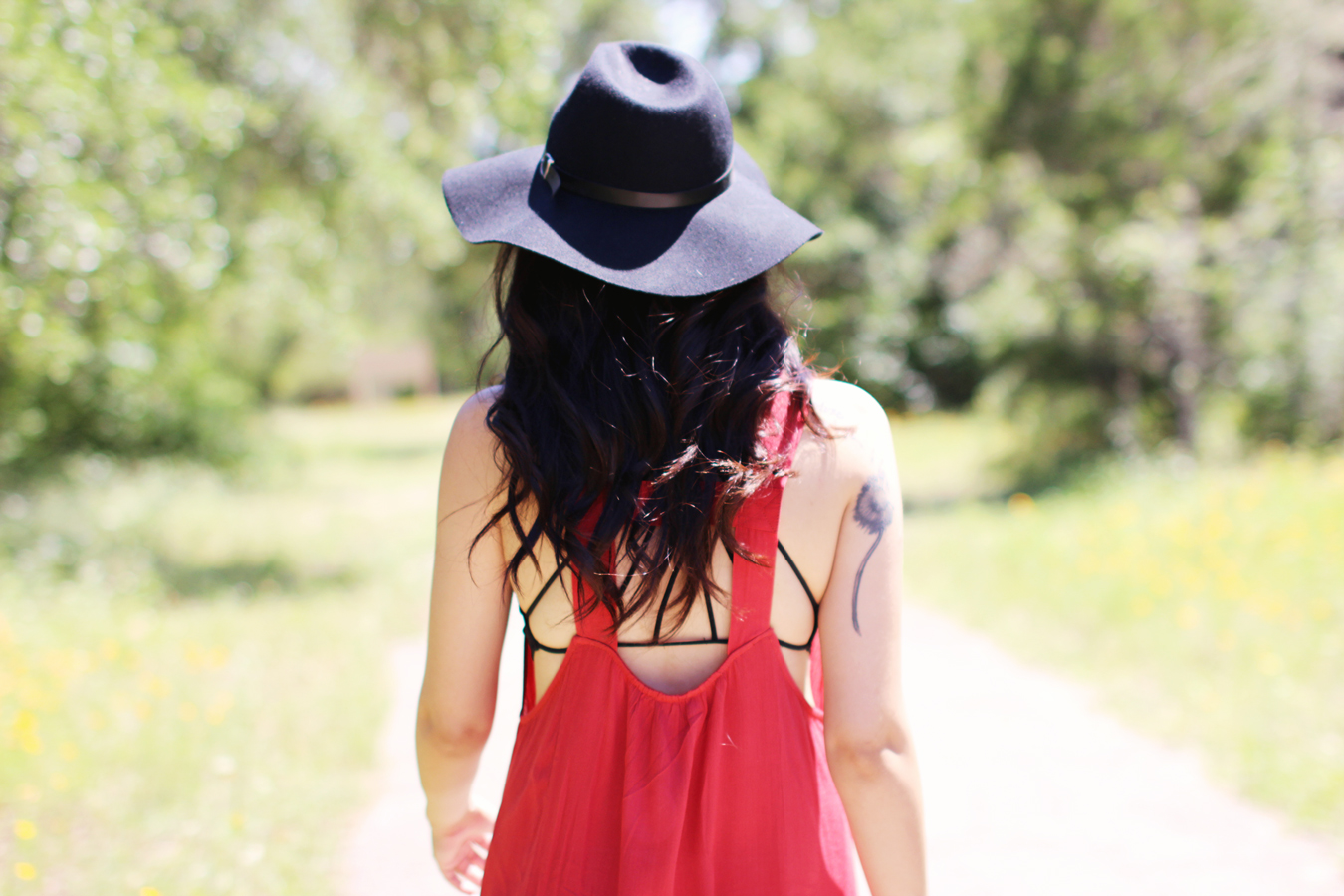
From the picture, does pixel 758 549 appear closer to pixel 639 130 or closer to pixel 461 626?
pixel 461 626

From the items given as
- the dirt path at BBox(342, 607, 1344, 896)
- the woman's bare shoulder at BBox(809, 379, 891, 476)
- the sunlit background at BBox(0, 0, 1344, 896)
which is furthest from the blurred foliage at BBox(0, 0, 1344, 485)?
the woman's bare shoulder at BBox(809, 379, 891, 476)

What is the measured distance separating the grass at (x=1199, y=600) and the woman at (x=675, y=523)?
10.1 feet

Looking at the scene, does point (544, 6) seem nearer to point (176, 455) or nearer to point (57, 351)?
point (57, 351)

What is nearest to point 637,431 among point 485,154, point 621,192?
point 621,192

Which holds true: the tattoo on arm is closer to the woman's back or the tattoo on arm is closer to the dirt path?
the woman's back

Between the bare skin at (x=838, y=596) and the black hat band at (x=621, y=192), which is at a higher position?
the black hat band at (x=621, y=192)

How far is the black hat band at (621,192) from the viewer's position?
1343 mm

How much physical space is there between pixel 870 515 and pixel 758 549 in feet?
0.60

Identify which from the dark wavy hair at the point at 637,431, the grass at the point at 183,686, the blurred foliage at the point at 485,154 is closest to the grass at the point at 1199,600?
the blurred foliage at the point at 485,154

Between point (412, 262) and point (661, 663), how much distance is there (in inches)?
567

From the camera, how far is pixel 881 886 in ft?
4.46

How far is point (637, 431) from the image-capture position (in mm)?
1325

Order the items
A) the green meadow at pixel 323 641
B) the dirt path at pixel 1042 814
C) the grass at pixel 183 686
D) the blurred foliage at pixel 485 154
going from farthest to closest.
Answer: the blurred foliage at pixel 485 154 < the green meadow at pixel 323 641 < the grass at pixel 183 686 < the dirt path at pixel 1042 814

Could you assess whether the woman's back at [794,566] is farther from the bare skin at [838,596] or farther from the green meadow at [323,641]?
the green meadow at [323,641]
